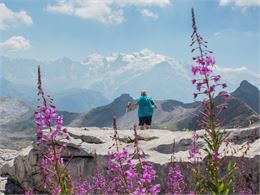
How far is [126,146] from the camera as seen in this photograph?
52.6ft

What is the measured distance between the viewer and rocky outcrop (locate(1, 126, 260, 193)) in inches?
605

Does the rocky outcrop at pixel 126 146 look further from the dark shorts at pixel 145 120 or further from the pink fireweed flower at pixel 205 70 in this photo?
the pink fireweed flower at pixel 205 70

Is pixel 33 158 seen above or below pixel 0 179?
above

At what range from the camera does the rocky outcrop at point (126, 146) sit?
50.4 feet

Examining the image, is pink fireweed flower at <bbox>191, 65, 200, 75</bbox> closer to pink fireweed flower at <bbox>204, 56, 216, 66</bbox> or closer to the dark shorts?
pink fireweed flower at <bbox>204, 56, 216, 66</bbox>

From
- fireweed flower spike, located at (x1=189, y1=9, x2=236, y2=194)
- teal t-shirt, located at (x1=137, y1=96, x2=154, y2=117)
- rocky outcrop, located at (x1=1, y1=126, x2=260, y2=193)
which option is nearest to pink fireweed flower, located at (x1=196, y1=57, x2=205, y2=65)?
fireweed flower spike, located at (x1=189, y1=9, x2=236, y2=194)

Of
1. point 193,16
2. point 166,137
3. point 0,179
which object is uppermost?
point 193,16

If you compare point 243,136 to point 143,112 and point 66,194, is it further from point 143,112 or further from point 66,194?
point 66,194

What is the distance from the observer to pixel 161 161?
16.7 m

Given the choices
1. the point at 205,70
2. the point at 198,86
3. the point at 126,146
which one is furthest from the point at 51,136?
the point at 126,146

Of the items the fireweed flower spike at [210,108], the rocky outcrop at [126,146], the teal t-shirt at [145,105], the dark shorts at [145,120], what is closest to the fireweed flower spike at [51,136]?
the fireweed flower spike at [210,108]

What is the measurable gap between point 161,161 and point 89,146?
4428 mm

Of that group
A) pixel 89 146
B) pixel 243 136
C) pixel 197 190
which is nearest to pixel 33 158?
pixel 89 146

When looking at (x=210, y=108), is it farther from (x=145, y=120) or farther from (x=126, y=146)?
(x=145, y=120)
